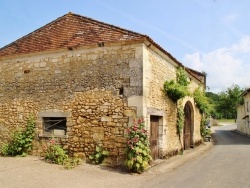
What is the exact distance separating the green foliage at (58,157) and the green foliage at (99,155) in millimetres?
473

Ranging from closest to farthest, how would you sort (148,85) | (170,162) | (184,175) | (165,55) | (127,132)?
(184,175) → (127,132) → (148,85) → (170,162) → (165,55)

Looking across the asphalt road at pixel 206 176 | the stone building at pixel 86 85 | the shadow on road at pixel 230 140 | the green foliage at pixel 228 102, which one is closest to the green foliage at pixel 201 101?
the shadow on road at pixel 230 140

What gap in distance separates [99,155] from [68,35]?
15.3 feet

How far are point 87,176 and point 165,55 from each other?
5585 mm

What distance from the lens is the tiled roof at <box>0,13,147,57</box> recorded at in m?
9.81

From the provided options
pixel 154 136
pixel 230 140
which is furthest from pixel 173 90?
pixel 230 140

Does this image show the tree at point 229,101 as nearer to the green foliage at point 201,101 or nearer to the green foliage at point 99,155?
the green foliage at point 201,101

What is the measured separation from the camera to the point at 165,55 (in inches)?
435

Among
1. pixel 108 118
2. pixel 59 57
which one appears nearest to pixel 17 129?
pixel 59 57

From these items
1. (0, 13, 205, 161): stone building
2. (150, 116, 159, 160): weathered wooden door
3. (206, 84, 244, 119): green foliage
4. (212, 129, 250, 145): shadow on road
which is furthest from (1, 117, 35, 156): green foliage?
(206, 84, 244, 119): green foliage

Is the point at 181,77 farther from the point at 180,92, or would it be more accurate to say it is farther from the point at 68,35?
the point at 68,35

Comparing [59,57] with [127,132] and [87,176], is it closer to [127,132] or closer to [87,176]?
[127,132]

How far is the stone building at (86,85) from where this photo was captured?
912 centimetres

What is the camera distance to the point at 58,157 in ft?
30.6
